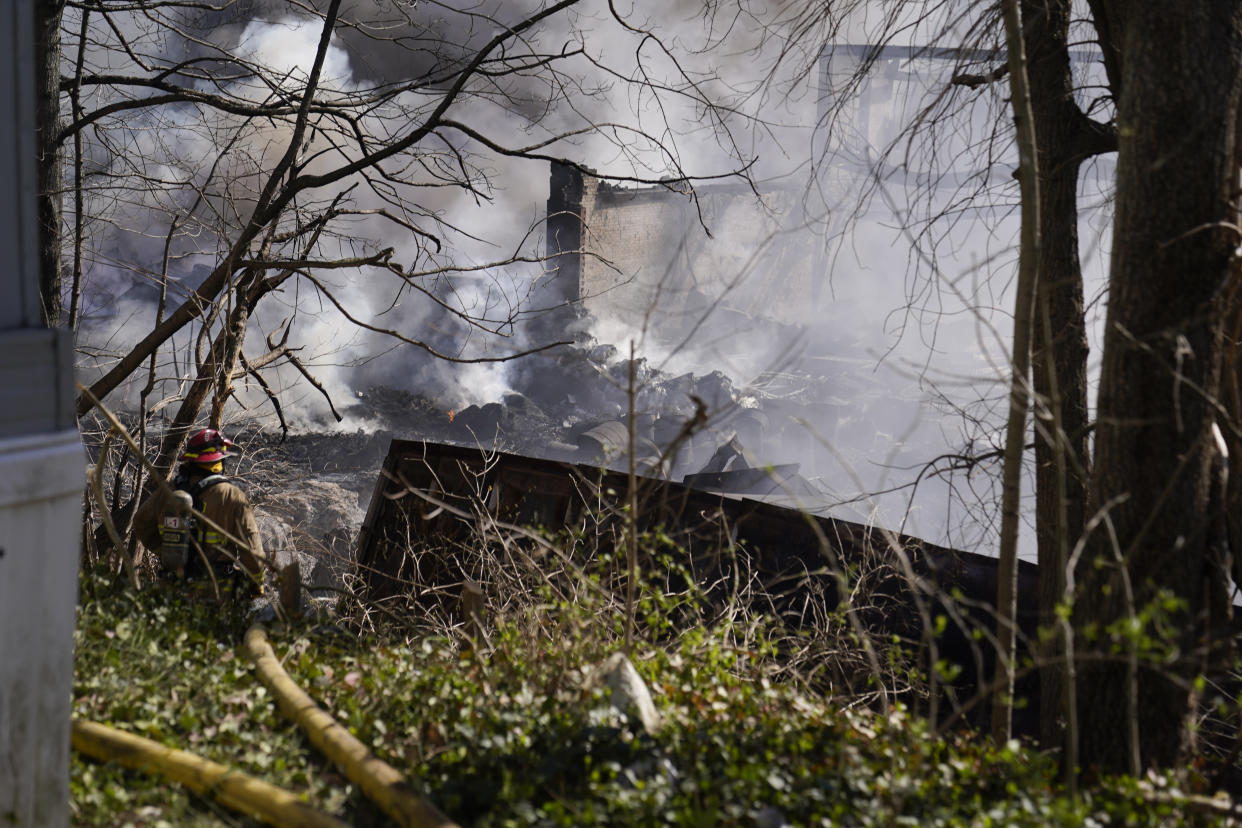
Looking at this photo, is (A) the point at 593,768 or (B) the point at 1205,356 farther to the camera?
(B) the point at 1205,356

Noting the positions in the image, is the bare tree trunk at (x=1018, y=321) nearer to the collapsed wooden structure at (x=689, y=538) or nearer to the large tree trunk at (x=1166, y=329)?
the large tree trunk at (x=1166, y=329)

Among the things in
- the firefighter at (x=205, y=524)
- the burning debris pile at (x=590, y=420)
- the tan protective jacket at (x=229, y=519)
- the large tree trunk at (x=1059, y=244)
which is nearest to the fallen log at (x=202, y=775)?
the firefighter at (x=205, y=524)

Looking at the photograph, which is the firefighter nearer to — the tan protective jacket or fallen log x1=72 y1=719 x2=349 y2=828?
the tan protective jacket

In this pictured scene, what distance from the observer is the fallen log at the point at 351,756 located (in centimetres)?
294

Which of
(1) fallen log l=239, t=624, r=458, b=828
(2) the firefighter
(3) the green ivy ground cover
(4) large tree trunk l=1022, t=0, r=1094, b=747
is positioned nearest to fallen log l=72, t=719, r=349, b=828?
(3) the green ivy ground cover

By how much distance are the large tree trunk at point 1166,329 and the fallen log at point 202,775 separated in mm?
2864

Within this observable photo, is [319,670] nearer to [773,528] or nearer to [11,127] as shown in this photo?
[11,127]

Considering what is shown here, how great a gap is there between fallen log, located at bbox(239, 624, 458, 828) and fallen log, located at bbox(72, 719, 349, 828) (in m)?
0.20

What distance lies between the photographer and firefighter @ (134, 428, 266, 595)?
238 inches

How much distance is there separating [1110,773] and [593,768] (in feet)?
6.72

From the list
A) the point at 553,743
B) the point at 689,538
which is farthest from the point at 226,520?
the point at 553,743

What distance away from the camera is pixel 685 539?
7.28 metres

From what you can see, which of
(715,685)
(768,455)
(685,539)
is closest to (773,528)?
(685,539)

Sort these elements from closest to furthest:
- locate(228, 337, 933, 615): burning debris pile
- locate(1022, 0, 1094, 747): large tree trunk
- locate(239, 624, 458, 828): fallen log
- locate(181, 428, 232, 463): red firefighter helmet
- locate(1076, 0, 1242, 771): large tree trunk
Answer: locate(239, 624, 458, 828): fallen log, locate(1076, 0, 1242, 771): large tree trunk, locate(1022, 0, 1094, 747): large tree trunk, locate(181, 428, 232, 463): red firefighter helmet, locate(228, 337, 933, 615): burning debris pile
